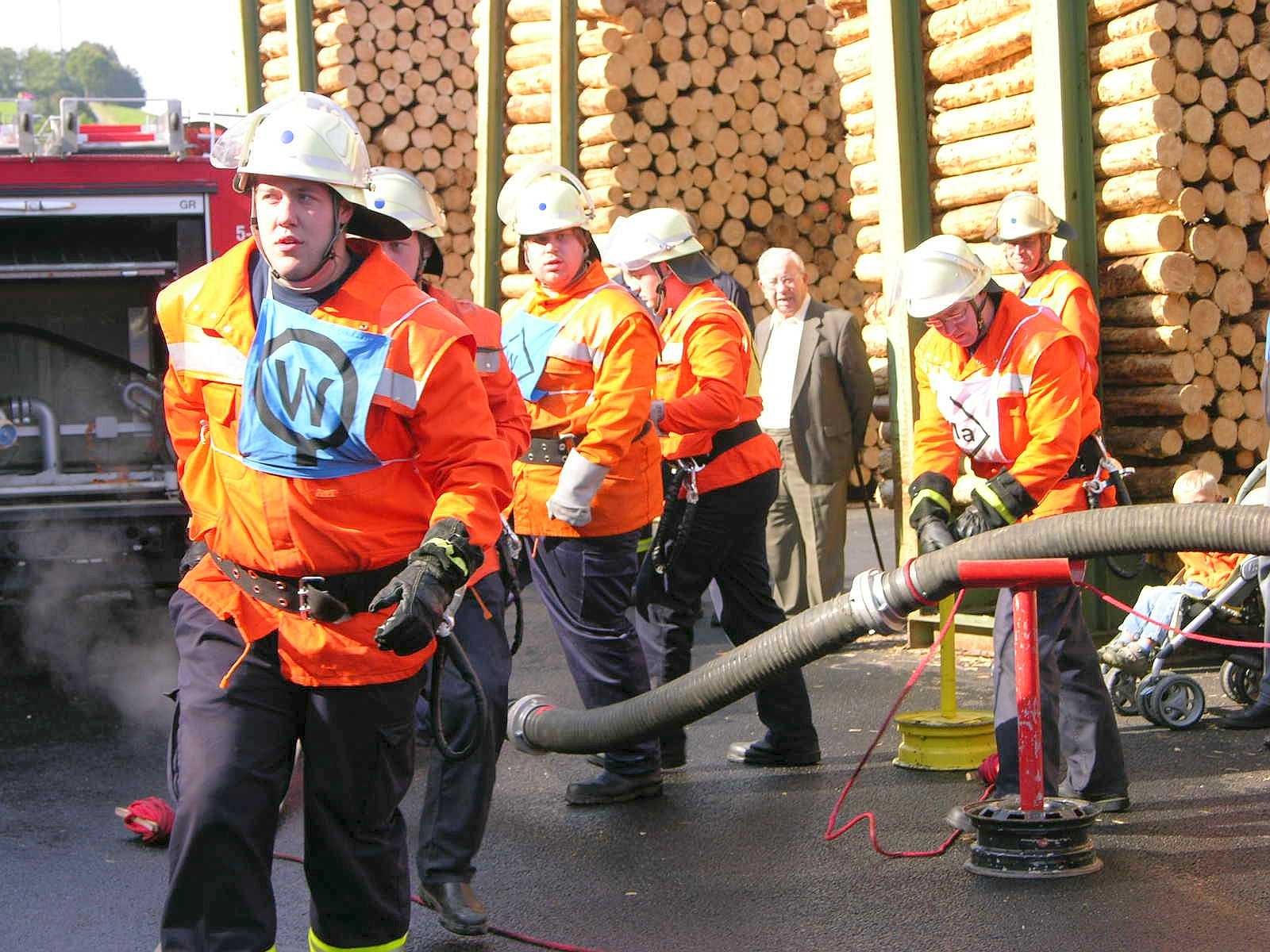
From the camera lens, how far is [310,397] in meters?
3.46

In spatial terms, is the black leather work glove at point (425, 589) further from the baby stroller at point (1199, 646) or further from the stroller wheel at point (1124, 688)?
the stroller wheel at point (1124, 688)

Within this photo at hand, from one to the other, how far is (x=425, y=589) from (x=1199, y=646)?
475cm

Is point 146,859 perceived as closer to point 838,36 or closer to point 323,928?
point 323,928

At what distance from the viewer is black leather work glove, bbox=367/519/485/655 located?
331 centimetres

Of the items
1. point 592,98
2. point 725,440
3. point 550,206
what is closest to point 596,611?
point 725,440

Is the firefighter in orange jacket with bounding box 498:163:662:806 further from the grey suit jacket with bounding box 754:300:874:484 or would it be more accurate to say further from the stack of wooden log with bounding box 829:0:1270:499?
the grey suit jacket with bounding box 754:300:874:484

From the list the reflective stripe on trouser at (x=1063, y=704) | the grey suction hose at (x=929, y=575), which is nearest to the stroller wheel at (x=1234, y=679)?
the reflective stripe on trouser at (x=1063, y=704)

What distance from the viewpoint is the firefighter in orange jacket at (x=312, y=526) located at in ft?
11.3

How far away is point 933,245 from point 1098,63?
322 centimetres

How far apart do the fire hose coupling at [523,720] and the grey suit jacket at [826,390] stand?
3837mm

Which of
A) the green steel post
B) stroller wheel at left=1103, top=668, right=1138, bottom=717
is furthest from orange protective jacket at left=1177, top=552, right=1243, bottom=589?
the green steel post

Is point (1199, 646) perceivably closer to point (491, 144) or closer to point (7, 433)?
point (7, 433)

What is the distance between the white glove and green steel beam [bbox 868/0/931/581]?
10.9 feet

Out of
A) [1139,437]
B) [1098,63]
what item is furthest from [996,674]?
[1098,63]
